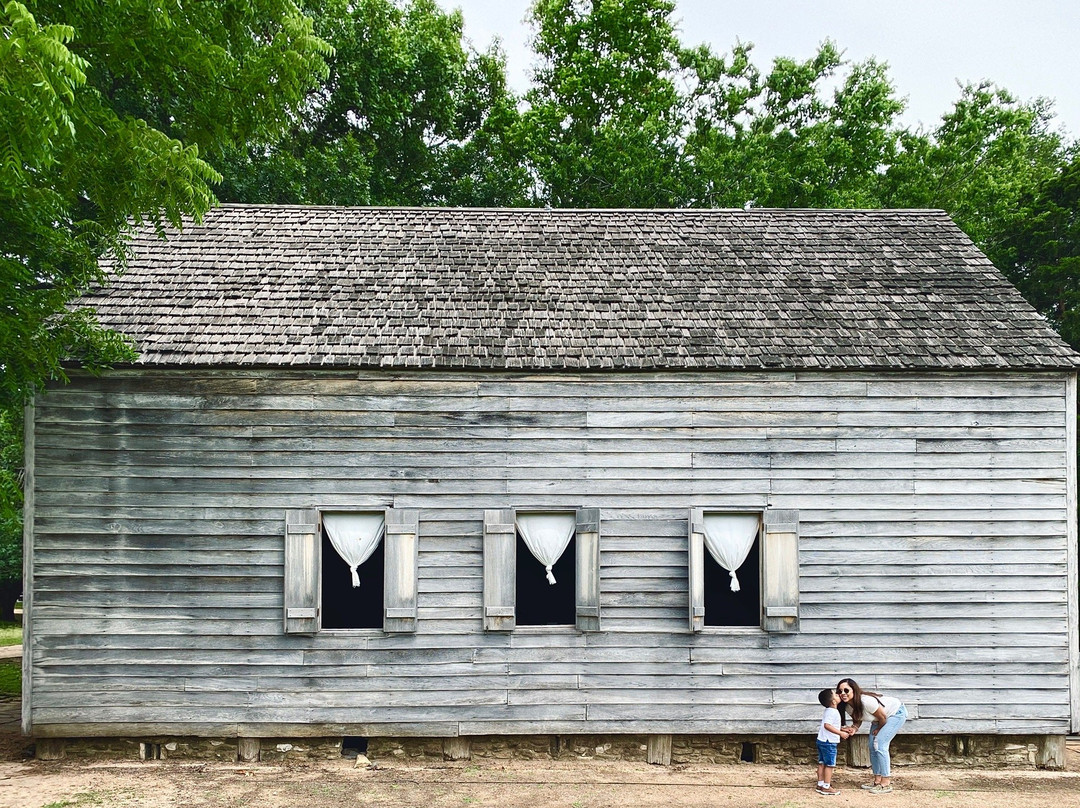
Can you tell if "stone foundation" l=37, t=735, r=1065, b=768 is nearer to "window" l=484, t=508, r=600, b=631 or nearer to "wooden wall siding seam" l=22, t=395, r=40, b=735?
"wooden wall siding seam" l=22, t=395, r=40, b=735

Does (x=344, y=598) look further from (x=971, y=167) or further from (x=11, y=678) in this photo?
(x=971, y=167)

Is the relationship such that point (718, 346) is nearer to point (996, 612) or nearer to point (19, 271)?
point (996, 612)

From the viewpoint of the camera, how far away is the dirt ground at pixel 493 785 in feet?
27.2

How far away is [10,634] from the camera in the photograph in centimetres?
2305

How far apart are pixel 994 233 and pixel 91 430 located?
79.1 feet

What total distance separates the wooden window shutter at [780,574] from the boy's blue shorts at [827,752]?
52.2 inches

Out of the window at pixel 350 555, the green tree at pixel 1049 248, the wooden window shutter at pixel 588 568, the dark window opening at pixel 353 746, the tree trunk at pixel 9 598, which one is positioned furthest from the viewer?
the tree trunk at pixel 9 598

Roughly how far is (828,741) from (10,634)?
919 inches

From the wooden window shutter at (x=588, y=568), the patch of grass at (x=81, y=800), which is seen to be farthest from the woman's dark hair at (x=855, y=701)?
the patch of grass at (x=81, y=800)

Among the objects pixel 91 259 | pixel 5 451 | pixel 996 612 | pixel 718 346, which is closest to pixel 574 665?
pixel 718 346

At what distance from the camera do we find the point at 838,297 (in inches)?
430

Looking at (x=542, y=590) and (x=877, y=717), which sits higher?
(x=542, y=590)

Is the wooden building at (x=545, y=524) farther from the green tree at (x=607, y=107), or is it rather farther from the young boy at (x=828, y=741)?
the green tree at (x=607, y=107)

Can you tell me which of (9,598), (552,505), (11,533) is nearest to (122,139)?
(552,505)
